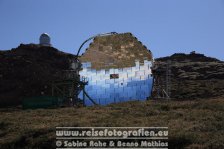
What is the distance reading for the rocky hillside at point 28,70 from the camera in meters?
106

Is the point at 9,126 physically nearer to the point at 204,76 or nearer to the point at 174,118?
the point at 174,118

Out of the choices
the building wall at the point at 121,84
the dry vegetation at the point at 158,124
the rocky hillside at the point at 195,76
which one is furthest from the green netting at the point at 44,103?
the rocky hillside at the point at 195,76

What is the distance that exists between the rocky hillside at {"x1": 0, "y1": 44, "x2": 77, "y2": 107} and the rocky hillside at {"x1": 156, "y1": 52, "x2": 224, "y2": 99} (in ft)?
90.8

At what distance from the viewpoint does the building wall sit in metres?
56.9

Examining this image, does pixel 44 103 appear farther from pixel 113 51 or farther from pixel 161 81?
pixel 161 81

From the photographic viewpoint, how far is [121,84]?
190 ft

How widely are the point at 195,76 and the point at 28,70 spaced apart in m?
44.0

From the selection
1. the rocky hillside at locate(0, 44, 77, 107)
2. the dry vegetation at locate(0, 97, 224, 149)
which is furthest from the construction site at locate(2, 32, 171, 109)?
the rocky hillside at locate(0, 44, 77, 107)

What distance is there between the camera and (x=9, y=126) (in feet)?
121

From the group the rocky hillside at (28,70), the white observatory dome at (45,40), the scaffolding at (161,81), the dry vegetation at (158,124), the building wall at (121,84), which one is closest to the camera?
the dry vegetation at (158,124)

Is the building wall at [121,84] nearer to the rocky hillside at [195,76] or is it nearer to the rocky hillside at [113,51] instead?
the rocky hillside at [113,51]

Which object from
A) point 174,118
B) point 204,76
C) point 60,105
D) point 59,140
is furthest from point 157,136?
point 204,76

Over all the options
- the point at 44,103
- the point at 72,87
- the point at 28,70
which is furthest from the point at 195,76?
the point at 44,103

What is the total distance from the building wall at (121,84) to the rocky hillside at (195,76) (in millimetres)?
29502
